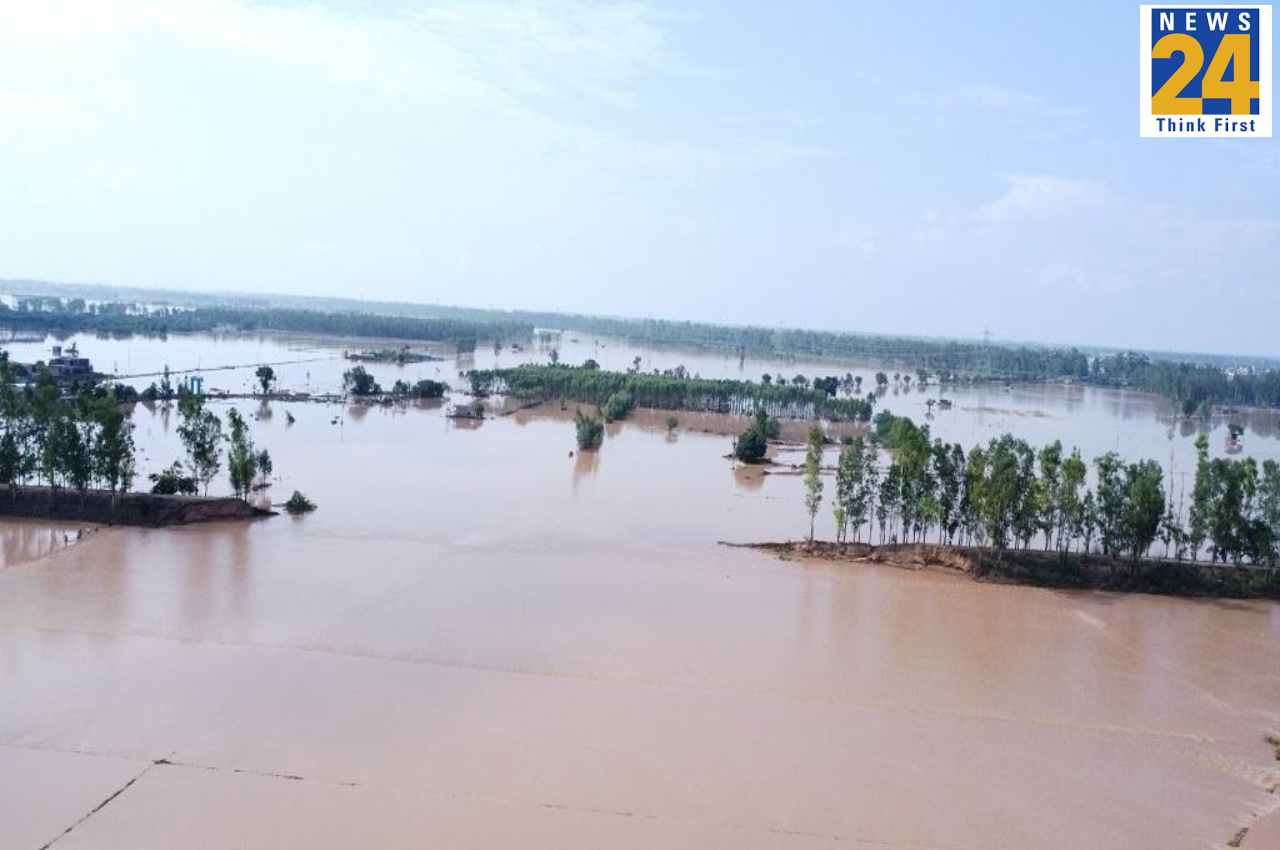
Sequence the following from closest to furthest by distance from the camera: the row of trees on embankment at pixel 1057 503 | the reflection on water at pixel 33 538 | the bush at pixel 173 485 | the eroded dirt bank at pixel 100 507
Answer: the reflection on water at pixel 33 538
the row of trees on embankment at pixel 1057 503
the eroded dirt bank at pixel 100 507
the bush at pixel 173 485

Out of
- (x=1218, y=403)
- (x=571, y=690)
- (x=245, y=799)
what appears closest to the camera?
(x=245, y=799)

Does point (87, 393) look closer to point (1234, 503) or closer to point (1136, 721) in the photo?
point (1136, 721)

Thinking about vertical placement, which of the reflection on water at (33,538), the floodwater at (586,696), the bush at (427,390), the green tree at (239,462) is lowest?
the floodwater at (586,696)

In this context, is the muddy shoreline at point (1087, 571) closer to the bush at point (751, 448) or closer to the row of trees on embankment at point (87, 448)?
the bush at point (751, 448)

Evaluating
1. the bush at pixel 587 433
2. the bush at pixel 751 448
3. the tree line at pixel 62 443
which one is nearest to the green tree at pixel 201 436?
the tree line at pixel 62 443

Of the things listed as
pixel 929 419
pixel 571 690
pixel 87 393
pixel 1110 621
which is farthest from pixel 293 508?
pixel 929 419

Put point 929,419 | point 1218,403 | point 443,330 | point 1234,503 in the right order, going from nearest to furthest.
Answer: point 1234,503, point 929,419, point 1218,403, point 443,330

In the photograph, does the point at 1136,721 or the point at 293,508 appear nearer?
the point at 1136,721
